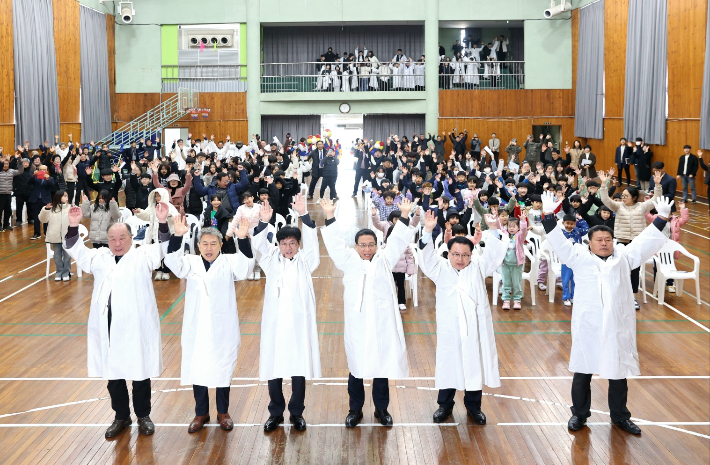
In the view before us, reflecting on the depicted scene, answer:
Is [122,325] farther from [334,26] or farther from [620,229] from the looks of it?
[334,26]

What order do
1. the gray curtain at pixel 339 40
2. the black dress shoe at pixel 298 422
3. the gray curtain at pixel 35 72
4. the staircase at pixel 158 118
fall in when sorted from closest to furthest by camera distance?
the black dress shoe at pixel 298 422
the gray curtain at pixel 35 72
the staircase at pixel 158 118
the gray curtain at pixel 339 40

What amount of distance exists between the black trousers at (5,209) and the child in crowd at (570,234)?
12.4 meters

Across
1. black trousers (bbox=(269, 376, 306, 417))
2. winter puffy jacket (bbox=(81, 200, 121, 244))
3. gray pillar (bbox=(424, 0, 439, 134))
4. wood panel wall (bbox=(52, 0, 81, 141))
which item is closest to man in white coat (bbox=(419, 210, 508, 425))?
black trousers (bbox=(269, 376, 306, 417))

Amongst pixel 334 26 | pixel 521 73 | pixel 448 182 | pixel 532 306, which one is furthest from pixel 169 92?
pixel 532 306

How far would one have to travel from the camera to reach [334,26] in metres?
34.4

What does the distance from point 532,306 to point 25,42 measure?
61.1 ft

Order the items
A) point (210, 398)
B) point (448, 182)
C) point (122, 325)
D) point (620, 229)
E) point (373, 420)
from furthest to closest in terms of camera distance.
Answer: point (448, 182) < point (620, 229) < point (210, 398) < point (373, 420) < point (122, 325)

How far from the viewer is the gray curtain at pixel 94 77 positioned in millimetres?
28062

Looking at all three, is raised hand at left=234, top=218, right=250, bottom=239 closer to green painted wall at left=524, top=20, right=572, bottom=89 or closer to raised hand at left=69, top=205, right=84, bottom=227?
raised hand at left=69, top=205, right=84, bottom=227

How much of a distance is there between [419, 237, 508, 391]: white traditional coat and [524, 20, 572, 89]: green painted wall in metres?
26.8

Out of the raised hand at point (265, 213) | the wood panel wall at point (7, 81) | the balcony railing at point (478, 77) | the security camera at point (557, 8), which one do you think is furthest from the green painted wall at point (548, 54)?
the raised hand at point (265, 213)

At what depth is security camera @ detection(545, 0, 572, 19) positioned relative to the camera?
30.0 m

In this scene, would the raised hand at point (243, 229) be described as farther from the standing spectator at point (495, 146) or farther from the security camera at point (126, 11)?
the security camera at point (126, 11)

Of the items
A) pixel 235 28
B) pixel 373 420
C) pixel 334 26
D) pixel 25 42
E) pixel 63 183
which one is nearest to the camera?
pixel 373 420
